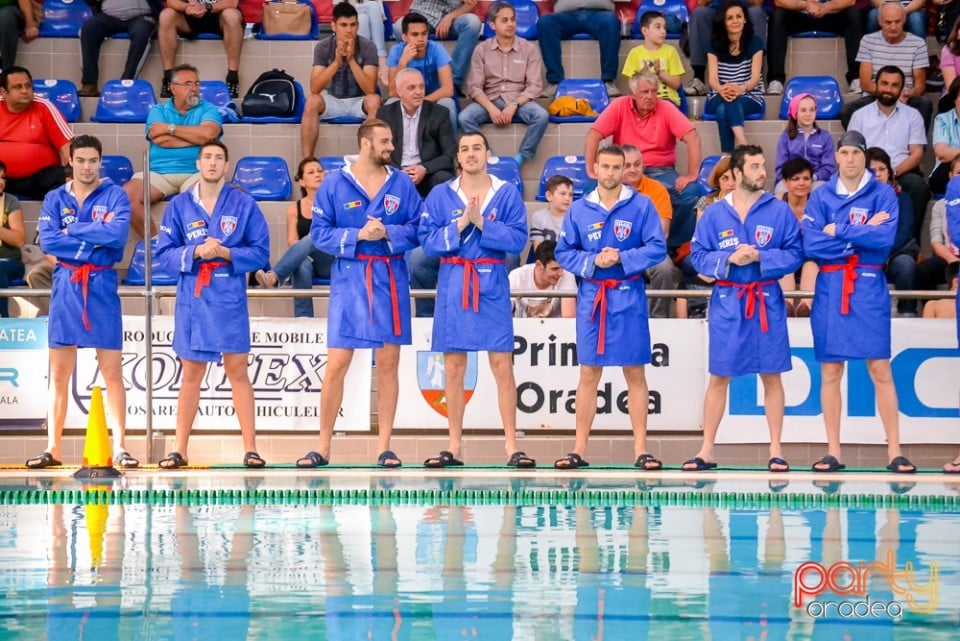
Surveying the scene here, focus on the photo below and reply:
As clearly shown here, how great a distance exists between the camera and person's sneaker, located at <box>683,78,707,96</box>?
1332 centimetres

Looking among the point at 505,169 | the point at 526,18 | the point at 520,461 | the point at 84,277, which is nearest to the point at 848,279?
the point at 520,461

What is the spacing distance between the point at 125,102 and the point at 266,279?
3213 mm

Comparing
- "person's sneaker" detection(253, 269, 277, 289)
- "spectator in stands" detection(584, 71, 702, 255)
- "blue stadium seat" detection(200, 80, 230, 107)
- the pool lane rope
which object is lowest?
the pool lane rope

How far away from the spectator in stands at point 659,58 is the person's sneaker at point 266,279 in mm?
3884

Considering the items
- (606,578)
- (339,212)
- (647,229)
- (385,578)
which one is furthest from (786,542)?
(339,212)

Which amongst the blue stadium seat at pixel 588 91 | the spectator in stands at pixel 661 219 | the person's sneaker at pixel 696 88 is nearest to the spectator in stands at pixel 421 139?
the spectator in stands at pixel 661 219

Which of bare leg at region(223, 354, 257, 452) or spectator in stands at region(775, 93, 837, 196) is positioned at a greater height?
spectator in stands at region(775, 93, 837, 196)

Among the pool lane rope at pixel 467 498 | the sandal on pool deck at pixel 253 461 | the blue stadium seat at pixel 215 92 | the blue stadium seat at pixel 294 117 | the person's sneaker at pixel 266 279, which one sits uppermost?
the blue stadium seat at pixel 215 92

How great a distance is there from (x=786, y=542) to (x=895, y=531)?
631mm

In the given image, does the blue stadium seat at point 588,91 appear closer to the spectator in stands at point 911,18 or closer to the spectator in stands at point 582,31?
the spectator in stands at point 582,31

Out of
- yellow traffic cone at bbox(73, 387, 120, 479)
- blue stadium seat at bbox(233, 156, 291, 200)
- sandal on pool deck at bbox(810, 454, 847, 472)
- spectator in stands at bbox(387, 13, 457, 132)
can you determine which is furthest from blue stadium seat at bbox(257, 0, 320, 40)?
sandal on pool deck at bbox(810, 454, 847, 472)

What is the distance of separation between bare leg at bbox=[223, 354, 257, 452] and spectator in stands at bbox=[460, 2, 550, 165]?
4.05 metres

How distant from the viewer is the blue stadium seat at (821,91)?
13.3 m

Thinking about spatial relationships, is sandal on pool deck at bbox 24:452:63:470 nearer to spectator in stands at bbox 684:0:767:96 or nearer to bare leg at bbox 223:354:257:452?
bare leg at bbox 223:354:257:452
